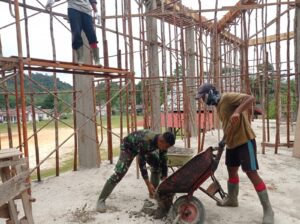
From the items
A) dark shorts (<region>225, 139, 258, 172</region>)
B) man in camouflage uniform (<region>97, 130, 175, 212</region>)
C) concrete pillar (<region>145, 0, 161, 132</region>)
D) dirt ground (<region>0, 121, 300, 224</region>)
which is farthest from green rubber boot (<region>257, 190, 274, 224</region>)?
concrete pillar (<region>145, 0, 161, 132</region>)

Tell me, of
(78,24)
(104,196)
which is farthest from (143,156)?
(78,24)

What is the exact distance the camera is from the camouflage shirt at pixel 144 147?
4227mm

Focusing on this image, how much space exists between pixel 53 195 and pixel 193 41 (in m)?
9.24

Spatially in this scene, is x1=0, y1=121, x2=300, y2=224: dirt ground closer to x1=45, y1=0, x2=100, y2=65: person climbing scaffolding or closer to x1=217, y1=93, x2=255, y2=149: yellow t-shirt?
x1=217, y1=93, x2=255, y2=149: yellow t-shirt

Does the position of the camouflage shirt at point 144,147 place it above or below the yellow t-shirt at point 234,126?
below

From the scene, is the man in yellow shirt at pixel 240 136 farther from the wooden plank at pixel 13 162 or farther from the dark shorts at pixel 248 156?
the wooden plank at pixel 13 162

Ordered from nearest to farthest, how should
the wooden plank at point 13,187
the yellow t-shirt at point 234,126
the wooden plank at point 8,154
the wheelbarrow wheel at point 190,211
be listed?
the wooden plank at point 13,187 → the wooden plank at point 8,154 → the wheelbarrow wheel at point 190,211 → the yellow t-shirt at point 234,126

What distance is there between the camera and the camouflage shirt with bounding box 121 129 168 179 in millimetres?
4227

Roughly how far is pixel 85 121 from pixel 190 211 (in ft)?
14.0

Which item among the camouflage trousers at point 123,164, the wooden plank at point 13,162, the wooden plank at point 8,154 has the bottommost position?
the camouflage trousers at point 123,164

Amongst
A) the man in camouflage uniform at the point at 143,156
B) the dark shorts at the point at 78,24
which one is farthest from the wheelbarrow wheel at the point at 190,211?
the dark shorts at the point at 78,24

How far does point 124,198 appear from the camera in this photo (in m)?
5.15

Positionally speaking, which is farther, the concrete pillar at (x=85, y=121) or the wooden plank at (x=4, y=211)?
the concrete pillar at (x=85, y=121)

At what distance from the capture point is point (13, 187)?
3279 millimetres
